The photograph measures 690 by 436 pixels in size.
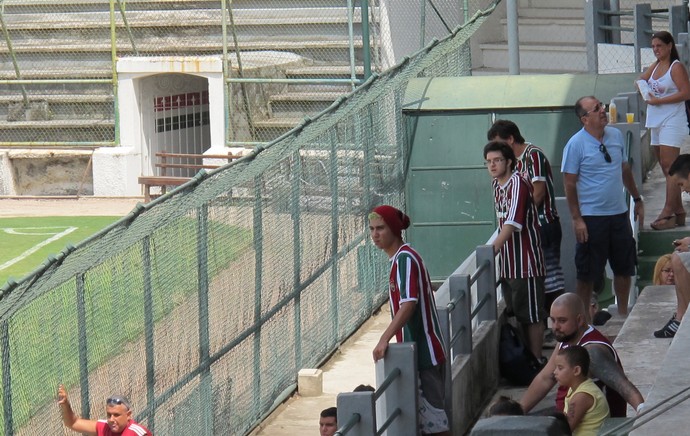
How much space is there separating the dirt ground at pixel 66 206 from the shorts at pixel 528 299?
1339 centimetres

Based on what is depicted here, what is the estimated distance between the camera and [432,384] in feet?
24.5

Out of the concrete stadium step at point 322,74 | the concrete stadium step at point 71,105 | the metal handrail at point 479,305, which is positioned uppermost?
the concrete stadium step at point 322,74

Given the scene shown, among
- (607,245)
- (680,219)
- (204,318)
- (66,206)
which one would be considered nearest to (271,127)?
(66,206)

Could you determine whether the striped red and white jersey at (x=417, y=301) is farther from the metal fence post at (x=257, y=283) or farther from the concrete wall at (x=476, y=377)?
the metal fence post at (x=257, y=283)

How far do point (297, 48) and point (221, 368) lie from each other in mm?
15160

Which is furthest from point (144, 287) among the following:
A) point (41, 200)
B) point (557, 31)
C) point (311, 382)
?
point (557, 31)

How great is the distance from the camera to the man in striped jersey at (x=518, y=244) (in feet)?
29.0

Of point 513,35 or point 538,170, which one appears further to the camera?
point 513,35

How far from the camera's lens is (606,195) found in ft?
32.8

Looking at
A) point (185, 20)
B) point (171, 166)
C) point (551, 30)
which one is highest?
point (185, 20)

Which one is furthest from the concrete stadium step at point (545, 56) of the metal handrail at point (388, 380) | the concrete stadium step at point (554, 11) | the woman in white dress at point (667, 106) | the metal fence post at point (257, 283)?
the metal handrail at point (388, 380)

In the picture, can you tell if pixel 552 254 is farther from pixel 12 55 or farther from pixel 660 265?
pixel 12 55

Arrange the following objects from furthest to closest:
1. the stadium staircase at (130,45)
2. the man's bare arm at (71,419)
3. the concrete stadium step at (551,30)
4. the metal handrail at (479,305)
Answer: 1. the concrete stadium step at (551,30)
2. the stadium staircase at (130,45)
3. the metal handrail at (479,305)
4. the man's bare arm at (71,419)

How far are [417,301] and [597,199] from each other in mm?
3091
